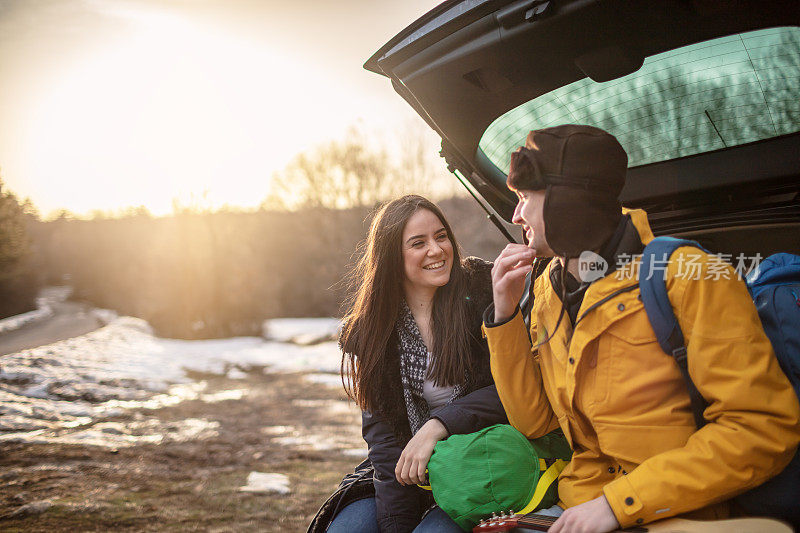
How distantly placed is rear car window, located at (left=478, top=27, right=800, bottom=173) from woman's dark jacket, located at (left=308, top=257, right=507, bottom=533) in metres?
0.82

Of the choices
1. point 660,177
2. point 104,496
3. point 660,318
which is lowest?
point 104,496

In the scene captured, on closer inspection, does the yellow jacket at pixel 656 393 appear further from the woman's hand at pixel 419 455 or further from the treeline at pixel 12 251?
the treeline at pixel 12 251

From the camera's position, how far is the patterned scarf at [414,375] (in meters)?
2.24

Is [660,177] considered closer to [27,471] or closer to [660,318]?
[660,318]

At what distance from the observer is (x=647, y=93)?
6.54ft

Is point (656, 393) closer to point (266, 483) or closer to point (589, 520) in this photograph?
point (589, 520)

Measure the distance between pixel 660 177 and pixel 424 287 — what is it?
1.27 m

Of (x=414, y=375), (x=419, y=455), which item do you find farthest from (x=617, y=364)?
(x=414, y=375)

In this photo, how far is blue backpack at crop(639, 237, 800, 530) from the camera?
4.08ft

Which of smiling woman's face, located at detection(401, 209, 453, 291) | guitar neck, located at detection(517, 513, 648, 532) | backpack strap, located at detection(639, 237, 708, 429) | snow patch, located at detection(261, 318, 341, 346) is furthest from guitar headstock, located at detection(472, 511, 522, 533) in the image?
snow patch, located at detection(261, 318, 341, 346)

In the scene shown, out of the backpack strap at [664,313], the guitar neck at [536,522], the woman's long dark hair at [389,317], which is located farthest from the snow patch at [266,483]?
the backpack strap at [664,313]

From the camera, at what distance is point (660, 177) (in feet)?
7.62

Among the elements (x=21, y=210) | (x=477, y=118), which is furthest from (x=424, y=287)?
(x=21, y=210)

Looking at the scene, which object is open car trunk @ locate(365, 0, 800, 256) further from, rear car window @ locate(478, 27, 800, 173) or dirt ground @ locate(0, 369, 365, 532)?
dirt ground @ locate(0, 369, 365, 532)
